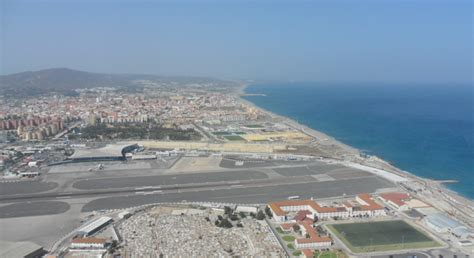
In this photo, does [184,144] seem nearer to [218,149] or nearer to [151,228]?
[218,149]

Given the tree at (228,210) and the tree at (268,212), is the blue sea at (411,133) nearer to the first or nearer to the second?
the tree at (268,212)

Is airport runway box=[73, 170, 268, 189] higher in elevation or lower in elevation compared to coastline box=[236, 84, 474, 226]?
lower


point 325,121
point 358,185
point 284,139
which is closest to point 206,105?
point 325,121

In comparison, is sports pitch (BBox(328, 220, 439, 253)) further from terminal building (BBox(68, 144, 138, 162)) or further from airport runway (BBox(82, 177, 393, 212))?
terminal building (BBox(68, 144, 138, 162))

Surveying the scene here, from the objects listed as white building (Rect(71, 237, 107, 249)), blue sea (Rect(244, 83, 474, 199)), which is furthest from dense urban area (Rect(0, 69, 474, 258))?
blue sea (Rect(244, 83, 474, 199))

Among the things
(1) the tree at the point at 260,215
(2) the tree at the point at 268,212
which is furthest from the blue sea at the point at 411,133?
(1) the tree at the point at 260,215

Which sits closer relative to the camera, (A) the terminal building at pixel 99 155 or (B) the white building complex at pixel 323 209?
(B) the white building complex at pixel 323 209
